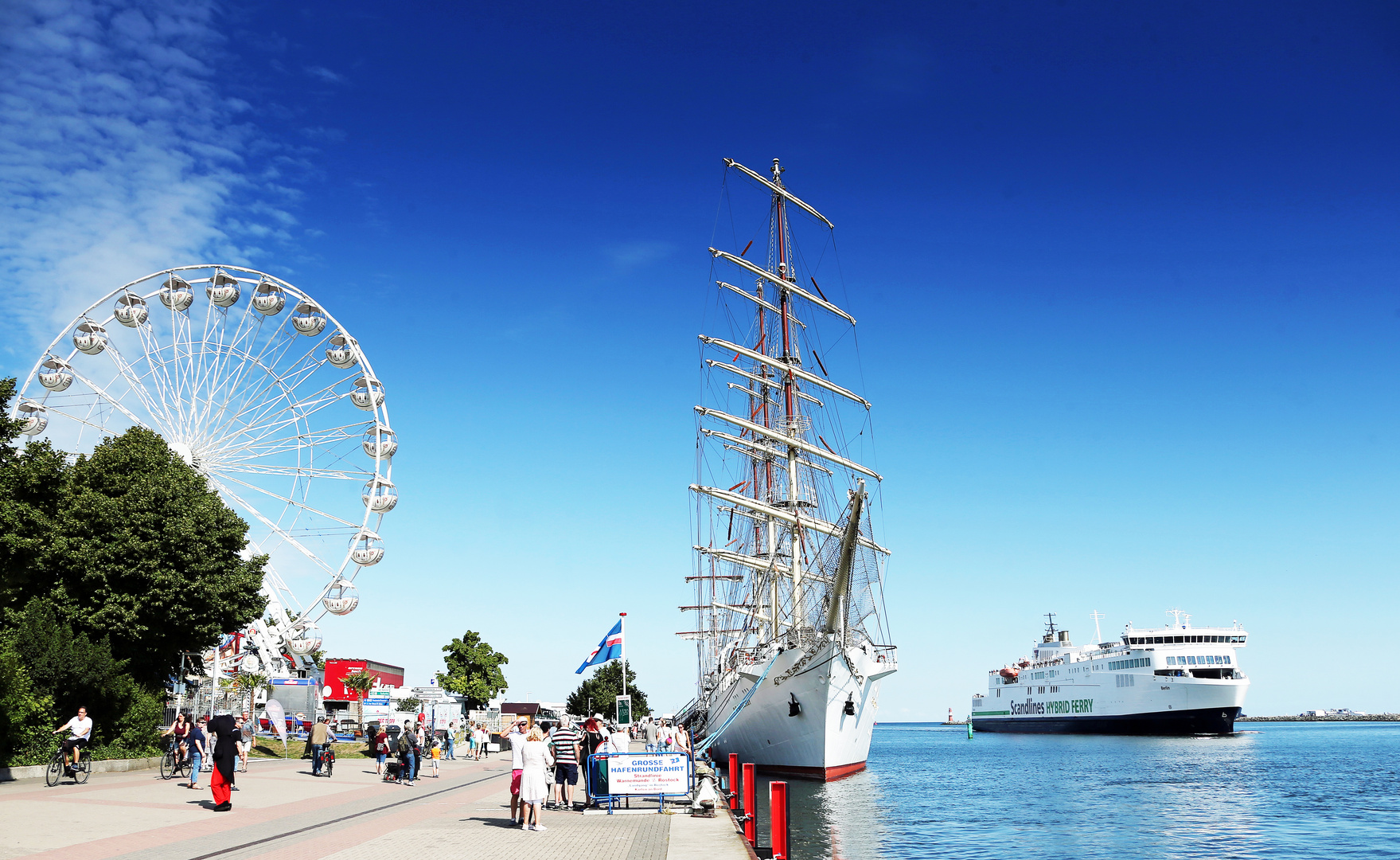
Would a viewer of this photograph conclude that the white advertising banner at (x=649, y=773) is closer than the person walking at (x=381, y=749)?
Yes

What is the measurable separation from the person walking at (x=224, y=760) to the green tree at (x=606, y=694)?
115 m

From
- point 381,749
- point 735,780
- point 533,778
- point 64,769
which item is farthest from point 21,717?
point 735,780

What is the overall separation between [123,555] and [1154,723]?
10157 centimetres

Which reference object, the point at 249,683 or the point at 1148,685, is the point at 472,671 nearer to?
the point at 249,683

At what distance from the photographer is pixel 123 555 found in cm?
3108

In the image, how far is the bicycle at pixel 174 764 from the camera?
27078 mm

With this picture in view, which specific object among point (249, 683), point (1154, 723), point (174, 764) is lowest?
point (1154, 723)

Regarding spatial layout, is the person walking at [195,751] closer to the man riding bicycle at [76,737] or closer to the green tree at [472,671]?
the man riding bicycle at [76,737]

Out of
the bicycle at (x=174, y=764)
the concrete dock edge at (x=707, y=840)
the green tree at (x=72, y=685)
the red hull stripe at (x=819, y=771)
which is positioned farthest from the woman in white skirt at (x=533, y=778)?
the red hull stripe at (x=819, y=771)

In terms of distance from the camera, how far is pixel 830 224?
67438 millimetres

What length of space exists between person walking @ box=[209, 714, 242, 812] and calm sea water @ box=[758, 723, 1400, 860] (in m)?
10.9

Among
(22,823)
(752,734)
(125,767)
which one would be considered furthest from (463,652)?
(22,823)

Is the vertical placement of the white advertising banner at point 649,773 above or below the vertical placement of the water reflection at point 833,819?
above

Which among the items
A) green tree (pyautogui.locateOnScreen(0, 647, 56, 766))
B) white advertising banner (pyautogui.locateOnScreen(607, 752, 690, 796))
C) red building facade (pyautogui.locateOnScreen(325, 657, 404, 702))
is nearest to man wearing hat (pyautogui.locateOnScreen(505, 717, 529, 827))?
white advertising banner (pyautogui.locateOnScreen(607, 752, 690, 796))
